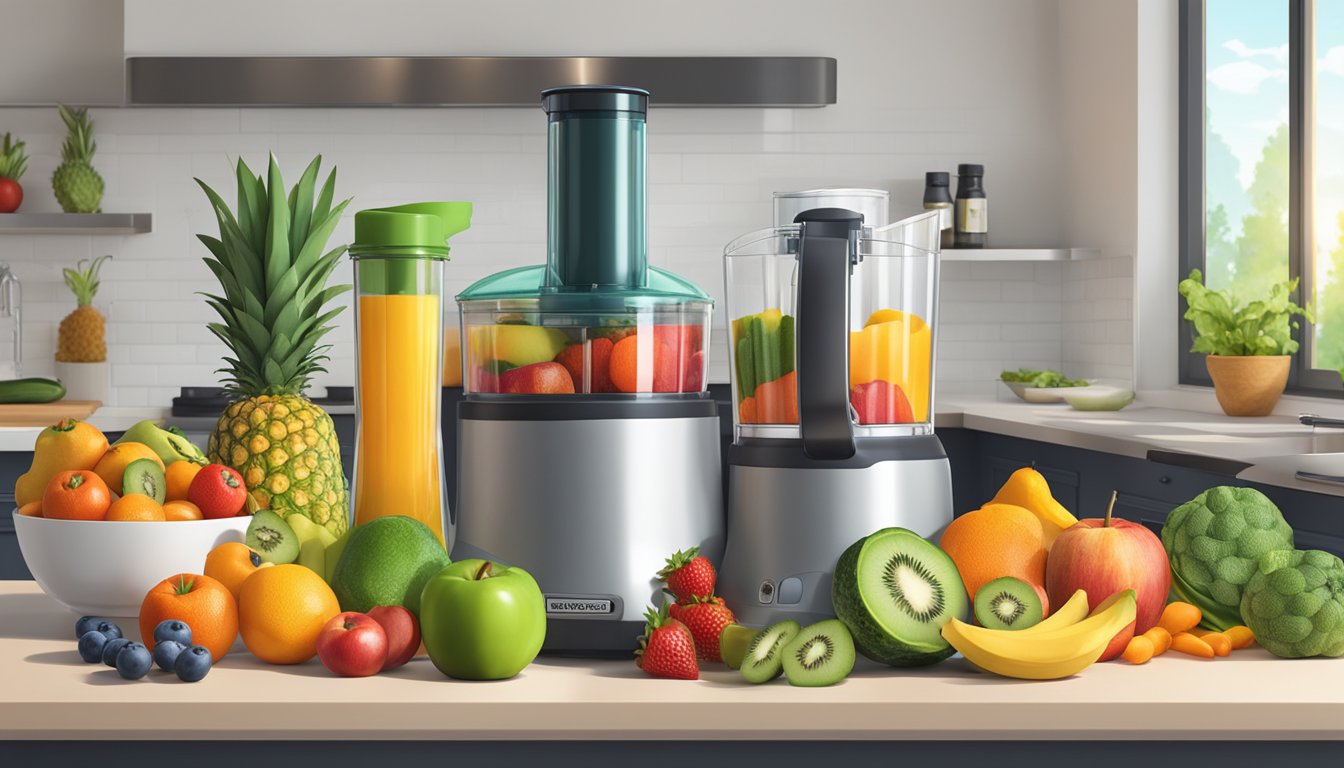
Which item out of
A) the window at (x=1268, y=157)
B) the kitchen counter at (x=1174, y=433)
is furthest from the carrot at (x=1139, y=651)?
the window at (x=1268, y=157)

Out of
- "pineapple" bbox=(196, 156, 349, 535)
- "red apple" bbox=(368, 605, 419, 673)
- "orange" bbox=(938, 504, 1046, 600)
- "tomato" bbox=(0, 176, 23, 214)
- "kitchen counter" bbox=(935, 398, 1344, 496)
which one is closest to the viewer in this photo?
"red apple" bbox=(368, 605, 419, 673)

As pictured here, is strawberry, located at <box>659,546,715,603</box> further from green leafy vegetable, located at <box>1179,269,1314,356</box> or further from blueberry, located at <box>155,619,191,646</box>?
green leafy vegetable, located at <box>1179,269,1314,356</box>

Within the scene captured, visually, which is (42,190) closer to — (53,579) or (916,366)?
(53,579)

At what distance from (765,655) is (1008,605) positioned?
0.23m

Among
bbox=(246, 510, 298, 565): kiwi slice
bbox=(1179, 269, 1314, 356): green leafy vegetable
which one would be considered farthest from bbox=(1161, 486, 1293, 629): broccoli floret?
bbox=(1179, 269, 1314, 356): green leafy vegetable

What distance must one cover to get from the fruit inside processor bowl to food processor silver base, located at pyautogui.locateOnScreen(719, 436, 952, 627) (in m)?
0.14

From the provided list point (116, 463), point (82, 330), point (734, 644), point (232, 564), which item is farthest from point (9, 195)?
point (734, 644)

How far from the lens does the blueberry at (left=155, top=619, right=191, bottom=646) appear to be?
3.74 ft

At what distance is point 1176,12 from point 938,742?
13.3ft

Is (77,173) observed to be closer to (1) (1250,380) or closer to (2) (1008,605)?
(1) (1250,380)

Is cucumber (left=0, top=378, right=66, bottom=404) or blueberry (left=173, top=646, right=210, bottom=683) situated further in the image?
cucumber (left=0, top=378, right=66, bottom=404)

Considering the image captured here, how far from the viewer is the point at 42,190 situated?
16.2ft

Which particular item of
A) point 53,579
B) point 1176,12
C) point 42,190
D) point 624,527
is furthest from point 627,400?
point 42,190

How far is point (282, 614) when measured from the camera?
1.18 metres
